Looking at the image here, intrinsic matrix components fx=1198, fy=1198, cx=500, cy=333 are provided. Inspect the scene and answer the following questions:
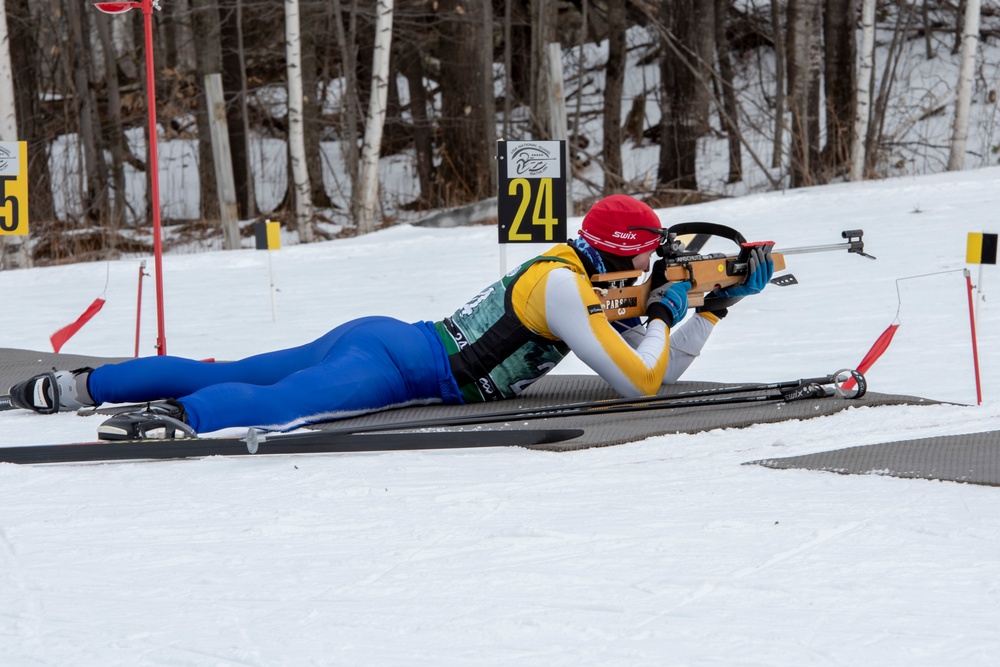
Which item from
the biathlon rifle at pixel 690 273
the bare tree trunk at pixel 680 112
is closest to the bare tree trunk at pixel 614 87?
the bare tree trunk at pixel 680 112

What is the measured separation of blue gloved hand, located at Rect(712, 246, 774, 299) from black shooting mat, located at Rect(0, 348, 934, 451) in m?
0.42

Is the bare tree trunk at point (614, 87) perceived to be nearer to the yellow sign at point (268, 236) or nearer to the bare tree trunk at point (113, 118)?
the bare tree trunk at point (113, 118)

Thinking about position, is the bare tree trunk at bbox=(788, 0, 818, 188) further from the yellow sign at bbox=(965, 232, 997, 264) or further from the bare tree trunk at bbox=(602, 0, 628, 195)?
the yellow sign at bbox=(965, 232, 997, 264)

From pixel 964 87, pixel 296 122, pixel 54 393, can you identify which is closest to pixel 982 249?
pixel 54 393

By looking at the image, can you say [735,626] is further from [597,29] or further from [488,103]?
[597,29]

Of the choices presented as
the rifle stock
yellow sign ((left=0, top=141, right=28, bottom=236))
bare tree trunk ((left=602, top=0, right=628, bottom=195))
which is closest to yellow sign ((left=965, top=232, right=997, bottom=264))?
the rifle stock

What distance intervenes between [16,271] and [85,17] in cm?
759

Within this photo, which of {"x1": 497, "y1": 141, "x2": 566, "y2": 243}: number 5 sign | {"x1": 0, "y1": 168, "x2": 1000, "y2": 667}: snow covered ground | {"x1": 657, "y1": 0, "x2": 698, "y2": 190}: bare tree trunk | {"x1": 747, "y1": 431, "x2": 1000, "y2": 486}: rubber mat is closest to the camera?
{"x1": 0, "y1": 168, "x2": 1000, "y2": 667}: snow covered ground

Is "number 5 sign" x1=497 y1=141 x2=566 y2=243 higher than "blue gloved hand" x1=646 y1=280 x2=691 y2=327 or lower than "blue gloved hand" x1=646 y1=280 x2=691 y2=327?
higher

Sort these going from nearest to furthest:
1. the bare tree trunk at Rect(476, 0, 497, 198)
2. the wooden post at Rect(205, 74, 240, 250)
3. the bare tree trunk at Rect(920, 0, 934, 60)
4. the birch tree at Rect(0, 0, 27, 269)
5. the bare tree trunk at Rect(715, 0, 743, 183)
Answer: the birch tree at Rect(0, 0, 27, 269), the wooden post at Rect(205, 74, 240, 250), the bare tree trunk at Rect(476, 0, 497, 198), the bare tree trunk at Rect(715, 0, 743, 183), the bare tree trunk at Rect(920, 0, 934, 60)

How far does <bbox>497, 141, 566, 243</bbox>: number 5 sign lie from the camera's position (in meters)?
6.08

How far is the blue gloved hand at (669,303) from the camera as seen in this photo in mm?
4207

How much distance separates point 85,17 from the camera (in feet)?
53.0

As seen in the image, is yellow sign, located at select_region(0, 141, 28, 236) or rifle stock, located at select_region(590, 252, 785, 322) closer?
rifle stock, located at select_region(590, 252, 785, 322)
